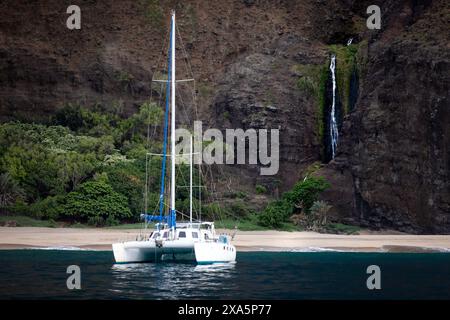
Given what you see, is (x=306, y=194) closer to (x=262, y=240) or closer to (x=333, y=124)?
(x=262, y=240)

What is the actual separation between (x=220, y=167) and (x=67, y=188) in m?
17.3

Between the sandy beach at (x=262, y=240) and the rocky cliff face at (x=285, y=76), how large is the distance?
379 inches

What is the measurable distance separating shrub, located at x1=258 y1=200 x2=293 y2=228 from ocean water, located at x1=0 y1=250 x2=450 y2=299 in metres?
17.4

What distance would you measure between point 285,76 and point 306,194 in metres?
21.4

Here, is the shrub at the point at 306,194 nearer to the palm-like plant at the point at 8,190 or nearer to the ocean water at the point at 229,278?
the ocean water at the point at 229,278

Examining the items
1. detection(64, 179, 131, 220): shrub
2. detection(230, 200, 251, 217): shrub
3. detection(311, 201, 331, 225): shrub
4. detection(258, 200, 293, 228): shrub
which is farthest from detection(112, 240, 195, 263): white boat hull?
detection(230, 200, 251, 217): shrub

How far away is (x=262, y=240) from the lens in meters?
65.6

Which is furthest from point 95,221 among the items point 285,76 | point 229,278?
point 229,278

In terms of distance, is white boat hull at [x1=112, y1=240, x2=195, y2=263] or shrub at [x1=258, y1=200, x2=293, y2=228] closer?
white boat hull at [x1=112, y1=240, x2=195, y2=263]

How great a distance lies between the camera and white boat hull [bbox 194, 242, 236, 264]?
46.5m

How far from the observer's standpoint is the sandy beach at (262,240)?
60656mm

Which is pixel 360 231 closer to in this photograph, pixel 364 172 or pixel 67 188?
pixel 364 172

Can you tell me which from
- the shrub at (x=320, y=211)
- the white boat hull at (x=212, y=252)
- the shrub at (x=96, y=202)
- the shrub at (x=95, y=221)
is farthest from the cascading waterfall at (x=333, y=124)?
the white boat hull at (x=212, y=252)

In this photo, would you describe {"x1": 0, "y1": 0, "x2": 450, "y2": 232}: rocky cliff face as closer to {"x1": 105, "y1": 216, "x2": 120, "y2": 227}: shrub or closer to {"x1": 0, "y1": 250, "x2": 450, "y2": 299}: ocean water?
{"x1": 105, "y1": 216, "x2": 120, "y2": 227}: shrub
